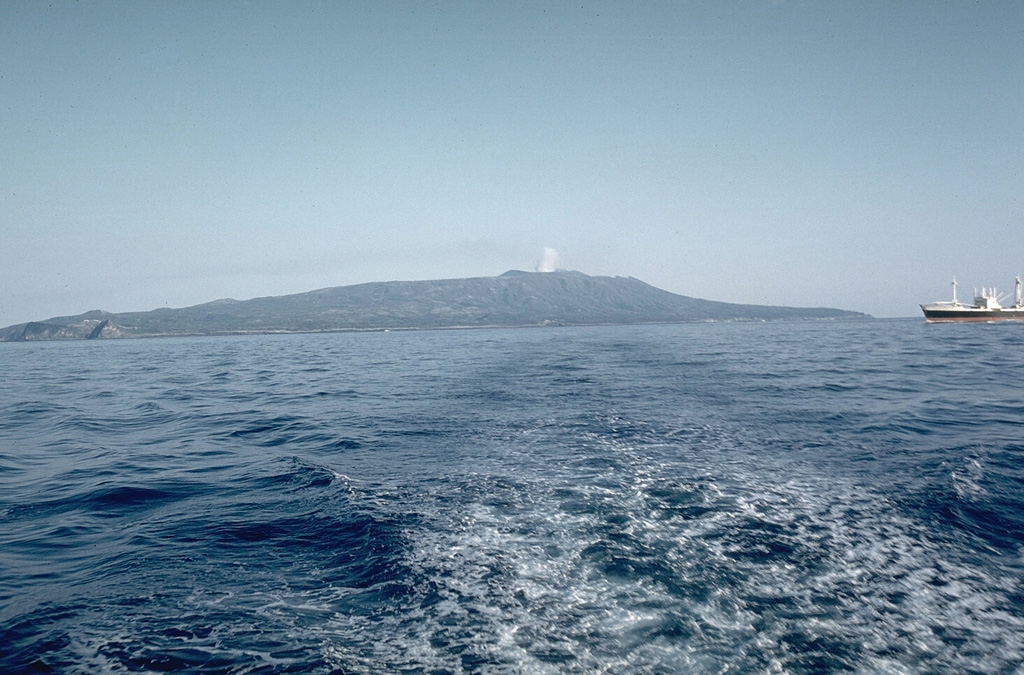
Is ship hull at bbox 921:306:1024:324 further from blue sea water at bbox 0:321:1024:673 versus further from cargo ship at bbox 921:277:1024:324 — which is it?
blue sea water at bbox 0:321:1024:673

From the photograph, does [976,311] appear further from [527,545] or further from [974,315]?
[527,545]

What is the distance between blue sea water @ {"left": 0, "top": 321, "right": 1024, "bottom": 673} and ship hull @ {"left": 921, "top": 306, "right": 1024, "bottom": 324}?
100 meters

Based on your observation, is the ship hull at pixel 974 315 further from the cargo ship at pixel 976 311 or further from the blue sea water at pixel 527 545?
the blue sea water at pixel 527 545

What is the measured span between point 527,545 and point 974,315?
117 meters

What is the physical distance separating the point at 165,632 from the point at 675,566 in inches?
204

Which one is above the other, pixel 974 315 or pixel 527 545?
pixel 974 315

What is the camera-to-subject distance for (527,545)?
6457mm

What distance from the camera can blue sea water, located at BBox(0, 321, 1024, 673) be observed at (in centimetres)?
440

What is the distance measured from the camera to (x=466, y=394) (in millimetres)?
19281

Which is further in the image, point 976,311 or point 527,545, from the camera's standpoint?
point 976,311

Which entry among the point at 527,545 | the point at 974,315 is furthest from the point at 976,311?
the point at 527,545

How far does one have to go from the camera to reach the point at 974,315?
8950 cm

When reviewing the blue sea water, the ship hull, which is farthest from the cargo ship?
the blue sea water

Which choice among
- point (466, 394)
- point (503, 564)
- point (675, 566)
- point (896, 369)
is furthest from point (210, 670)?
point (896, 369)
